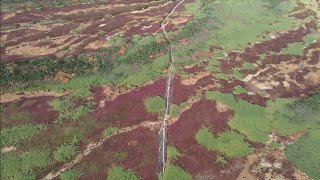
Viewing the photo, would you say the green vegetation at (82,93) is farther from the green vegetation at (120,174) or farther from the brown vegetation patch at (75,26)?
the green vegetation at (120,174)

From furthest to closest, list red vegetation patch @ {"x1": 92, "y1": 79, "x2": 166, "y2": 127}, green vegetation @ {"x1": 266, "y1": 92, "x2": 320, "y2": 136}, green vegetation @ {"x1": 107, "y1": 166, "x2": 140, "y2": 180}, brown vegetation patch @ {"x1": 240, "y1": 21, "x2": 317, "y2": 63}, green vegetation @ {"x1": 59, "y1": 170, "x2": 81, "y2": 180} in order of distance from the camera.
A: 1. brown vegetation patch @ {"x1": 240, "y1": 21, "x2": 317, "y2": 63}
2. red vegetation patch @ {"x1": 92, "y1": 79, "x2": 166, "y2": 127}
3. green vegetation @ {"x1": 266, "y1": 92, "x2": 320, "y2": 136}
4. green vegetation @ {"x1": 59, "y1": 170, "x2": 81, "y2": 180}
5. green vegetation @ {"x1": 107, "y1": 166, "x2": 140, "y2": 180}

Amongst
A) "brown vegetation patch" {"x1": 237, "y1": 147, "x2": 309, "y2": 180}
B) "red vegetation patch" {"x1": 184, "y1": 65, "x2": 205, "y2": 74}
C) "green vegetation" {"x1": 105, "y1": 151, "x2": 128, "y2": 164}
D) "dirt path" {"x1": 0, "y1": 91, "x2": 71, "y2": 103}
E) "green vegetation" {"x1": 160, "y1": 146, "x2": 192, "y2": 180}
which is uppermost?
"dirt path" {"x1": 0, "y1": 91, "x2": 71, "y2": 103}

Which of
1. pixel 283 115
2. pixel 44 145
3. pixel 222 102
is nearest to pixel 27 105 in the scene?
pixel 44 145

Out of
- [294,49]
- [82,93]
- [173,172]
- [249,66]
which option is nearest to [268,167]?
[173,172]

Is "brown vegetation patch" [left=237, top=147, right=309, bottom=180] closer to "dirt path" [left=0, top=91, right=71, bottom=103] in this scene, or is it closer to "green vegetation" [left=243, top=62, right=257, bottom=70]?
"green vegetation" [left=243, top=62, right=257, bottom=70]

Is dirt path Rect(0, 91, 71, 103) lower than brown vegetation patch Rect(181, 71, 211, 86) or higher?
higher

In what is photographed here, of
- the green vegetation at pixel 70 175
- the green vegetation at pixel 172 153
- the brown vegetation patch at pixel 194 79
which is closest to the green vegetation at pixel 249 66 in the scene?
the brown vegetation patch at pixel 194 79

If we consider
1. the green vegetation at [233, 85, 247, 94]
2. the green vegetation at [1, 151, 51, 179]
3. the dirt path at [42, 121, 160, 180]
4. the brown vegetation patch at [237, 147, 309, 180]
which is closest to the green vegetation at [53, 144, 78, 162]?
the dirt path at [42, 121, 160, 180]
